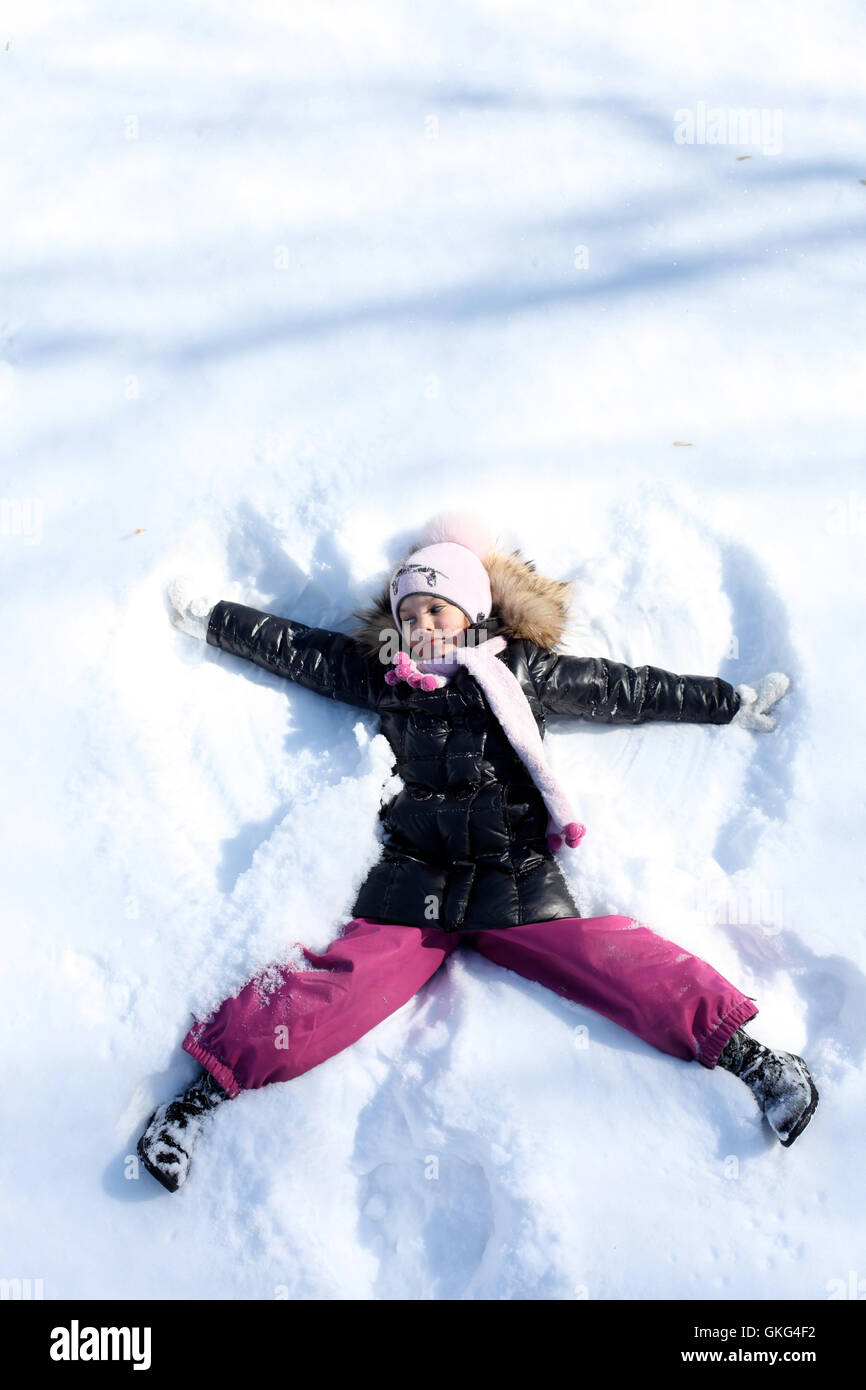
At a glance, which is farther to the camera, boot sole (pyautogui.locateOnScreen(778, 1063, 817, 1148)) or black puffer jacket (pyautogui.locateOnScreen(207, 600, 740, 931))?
black puffer jacket (pyautogui.locateOnScreen(207, 600, 740, 931))

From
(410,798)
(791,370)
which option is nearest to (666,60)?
(791,370)

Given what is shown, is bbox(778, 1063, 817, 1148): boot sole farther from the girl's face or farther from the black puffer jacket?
the girl's face

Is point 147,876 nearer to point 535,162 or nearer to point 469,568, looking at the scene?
point 469,568

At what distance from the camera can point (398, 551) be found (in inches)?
96.7

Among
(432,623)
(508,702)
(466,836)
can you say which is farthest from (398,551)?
(466,836)

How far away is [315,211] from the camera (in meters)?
2.76

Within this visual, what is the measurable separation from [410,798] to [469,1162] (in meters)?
0.78

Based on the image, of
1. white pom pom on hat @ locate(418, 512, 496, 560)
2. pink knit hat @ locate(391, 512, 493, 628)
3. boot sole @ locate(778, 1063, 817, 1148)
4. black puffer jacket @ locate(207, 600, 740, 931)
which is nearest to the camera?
boot sole @ locate(778, 1063, 817, 1148)

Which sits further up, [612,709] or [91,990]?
[612,709]

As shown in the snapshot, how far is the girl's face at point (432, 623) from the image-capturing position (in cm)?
221

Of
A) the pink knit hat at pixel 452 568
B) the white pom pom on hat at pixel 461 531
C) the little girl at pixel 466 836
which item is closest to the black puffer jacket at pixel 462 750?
the little girl at pixel 466 836

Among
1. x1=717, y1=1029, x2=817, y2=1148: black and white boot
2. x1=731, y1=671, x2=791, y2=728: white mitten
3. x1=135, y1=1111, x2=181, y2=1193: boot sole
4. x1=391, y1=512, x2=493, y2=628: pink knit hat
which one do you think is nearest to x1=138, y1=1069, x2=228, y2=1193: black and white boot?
x1=135, y1=1111, x2=181, y2=1193: boot sole

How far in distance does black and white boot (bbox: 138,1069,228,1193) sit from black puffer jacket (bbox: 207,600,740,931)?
1.57 feet

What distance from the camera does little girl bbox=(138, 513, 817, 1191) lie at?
71.1 inches
